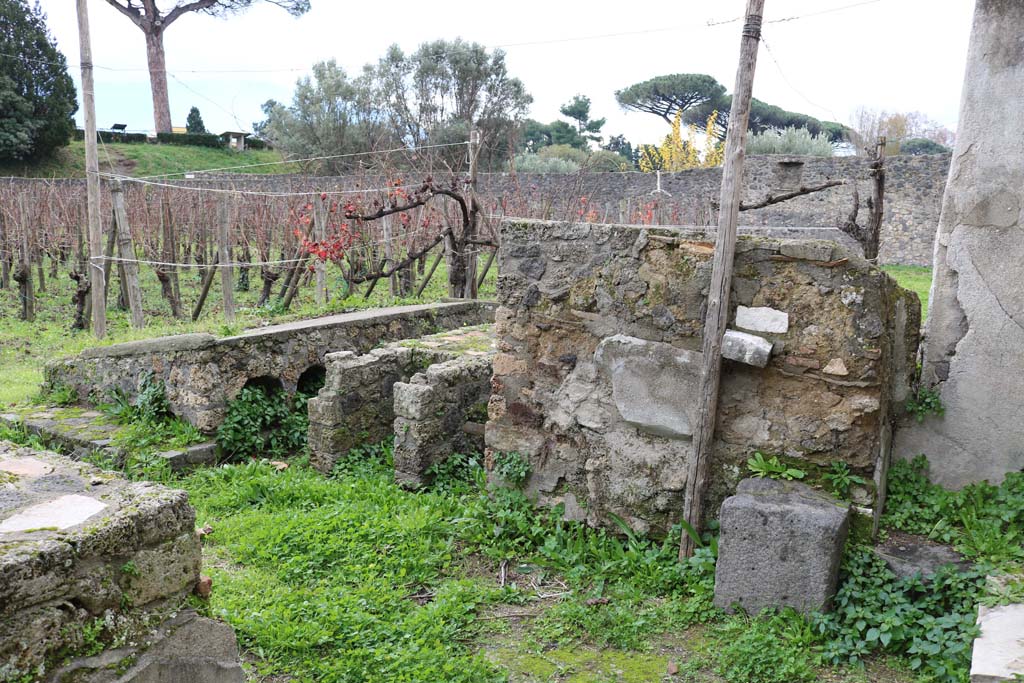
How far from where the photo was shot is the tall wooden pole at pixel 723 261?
3.94m

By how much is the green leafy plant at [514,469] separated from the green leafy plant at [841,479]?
5.70 ft

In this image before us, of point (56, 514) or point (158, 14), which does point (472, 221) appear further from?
point (158, 14)

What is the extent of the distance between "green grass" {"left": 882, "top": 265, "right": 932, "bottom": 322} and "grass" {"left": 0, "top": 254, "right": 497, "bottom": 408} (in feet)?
23.2

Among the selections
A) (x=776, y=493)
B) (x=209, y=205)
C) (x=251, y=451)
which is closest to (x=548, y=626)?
(x=776, y=493)

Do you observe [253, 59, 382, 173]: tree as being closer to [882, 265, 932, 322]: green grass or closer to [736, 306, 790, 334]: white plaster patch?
[882, 265, 932, 322]: green grass

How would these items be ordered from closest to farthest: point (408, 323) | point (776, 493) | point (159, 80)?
point (776, 493) → point (408, 323) → point (159, 80)

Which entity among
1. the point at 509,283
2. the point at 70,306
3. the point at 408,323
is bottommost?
the point at 70,306

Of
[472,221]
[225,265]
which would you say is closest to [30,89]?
[225,265]

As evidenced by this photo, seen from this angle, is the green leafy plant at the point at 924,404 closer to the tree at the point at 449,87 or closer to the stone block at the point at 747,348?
the stone block at the point at 747,348

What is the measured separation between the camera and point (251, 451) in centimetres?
655

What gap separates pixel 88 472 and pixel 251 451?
3.96m

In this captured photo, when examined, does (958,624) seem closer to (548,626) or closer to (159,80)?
(548,626)

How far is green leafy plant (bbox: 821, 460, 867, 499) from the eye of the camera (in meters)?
3.76

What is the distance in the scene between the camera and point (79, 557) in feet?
7.11
